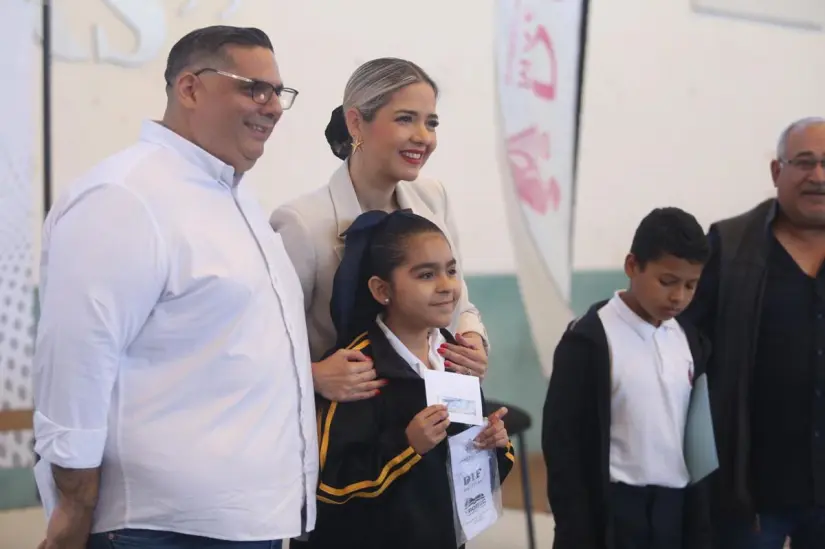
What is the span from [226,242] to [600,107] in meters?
2.75

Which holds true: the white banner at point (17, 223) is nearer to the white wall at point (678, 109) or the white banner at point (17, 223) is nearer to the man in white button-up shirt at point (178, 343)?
the man in white button-up shirt at point (178, 343)

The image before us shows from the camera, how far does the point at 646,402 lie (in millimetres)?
1955

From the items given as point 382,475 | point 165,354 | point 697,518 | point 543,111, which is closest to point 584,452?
point 697,518

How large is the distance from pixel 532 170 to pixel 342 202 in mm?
2004

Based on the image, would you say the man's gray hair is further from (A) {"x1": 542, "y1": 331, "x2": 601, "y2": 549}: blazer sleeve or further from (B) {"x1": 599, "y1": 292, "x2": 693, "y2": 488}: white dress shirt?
(A) {"x1": 542, "y1": 331, "x2": 601, "y2": 549}: blazer sleeve

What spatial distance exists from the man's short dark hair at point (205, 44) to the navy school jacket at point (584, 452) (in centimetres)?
109

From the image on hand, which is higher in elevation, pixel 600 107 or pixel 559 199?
pixel 600 107

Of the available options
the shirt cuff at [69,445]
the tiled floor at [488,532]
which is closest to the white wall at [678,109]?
the tiled floor at [488,532]

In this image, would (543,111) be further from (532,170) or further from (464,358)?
(464,358)

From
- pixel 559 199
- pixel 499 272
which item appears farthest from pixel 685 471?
pixel 559 199

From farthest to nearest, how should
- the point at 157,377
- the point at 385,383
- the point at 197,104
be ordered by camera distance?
the point at 385,383 < the point at 197,104 < the point at 157,377

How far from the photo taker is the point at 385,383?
156 centimetres

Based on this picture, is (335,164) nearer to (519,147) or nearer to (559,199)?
(519,147)

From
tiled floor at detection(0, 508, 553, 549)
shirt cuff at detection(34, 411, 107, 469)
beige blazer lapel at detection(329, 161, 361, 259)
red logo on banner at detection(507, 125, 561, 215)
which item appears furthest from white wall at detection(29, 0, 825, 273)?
shirt cuff at detection(34, 411, 107, 469)
